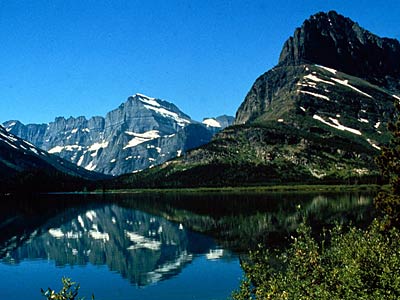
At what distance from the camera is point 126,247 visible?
331ft

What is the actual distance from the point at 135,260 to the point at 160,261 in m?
4.95

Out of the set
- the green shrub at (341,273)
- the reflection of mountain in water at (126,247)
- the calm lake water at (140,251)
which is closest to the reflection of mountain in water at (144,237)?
the reflection of mountain in water at (126,247)

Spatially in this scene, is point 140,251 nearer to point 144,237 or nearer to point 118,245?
point 118,245

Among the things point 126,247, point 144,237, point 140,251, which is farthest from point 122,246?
point 144,237

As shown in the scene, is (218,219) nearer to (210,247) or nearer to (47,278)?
(210,247)

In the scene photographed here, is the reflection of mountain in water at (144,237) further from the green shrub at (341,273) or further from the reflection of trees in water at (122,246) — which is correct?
the green shrub at (341,273)

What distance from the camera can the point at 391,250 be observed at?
1061 inches

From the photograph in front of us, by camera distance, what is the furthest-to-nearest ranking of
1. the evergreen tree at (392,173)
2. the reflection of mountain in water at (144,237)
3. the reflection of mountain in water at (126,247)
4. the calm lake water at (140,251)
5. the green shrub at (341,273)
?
the reflection of mountain in water at (144,237) < the reflection of mountain in water at (126,247) < the calm lake water at (140,251) < the evergreen tree at (392,173) < the green shrub at (341,273)

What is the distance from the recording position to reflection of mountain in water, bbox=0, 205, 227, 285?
77.1 m

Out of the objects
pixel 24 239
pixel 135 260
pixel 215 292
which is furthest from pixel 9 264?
pixel 215 292

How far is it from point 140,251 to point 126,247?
26.3 ft

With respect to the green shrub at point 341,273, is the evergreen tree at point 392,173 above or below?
above

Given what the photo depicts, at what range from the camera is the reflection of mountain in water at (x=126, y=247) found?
77.1 metres

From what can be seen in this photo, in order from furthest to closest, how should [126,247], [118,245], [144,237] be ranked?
[144,237]
[118,245]
[126,247]
